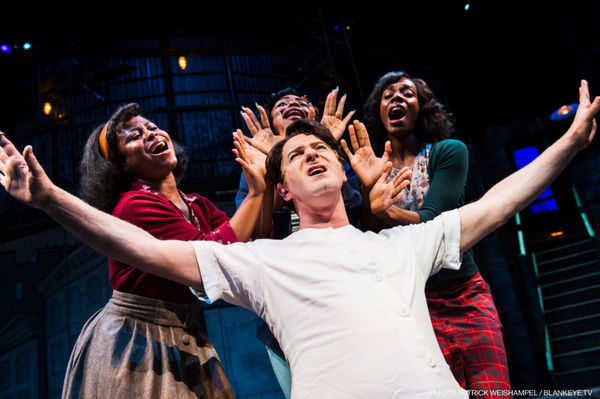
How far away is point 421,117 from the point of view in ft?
7.57

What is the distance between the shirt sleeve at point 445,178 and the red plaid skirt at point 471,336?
0.32 meters

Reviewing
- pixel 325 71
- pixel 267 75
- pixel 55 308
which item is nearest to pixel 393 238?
pixel 55 308

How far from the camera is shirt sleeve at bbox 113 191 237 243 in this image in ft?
5.28

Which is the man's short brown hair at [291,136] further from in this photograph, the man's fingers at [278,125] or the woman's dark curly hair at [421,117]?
the woman's dark curly hair at [421,117]

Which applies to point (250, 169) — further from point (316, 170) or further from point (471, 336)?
point (471, 336)

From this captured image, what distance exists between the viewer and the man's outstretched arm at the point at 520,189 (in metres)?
1.40

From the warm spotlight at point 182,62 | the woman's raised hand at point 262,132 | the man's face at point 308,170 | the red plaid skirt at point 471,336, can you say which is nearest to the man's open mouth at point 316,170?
the man's face at point 308,170

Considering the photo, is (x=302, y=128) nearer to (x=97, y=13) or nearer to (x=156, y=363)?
(x=156, y=363)

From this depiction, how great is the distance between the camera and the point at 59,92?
9180 mm

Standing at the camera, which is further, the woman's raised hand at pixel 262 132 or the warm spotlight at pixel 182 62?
the warm spotlight at pixel 182 62

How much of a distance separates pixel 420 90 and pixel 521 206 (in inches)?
45.5

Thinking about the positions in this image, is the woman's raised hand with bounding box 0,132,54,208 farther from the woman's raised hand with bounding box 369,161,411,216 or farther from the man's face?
the woman's raised hand with bounding box 369,161,411,216

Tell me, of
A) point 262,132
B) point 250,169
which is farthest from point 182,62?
point 250,169

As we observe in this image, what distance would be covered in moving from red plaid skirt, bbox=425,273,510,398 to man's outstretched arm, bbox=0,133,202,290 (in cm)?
107
